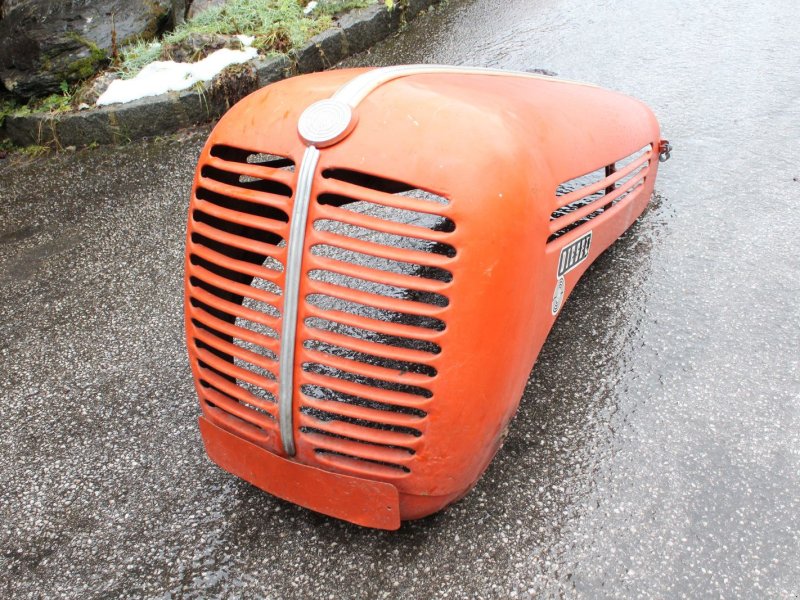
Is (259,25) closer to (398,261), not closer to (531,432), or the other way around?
(398,261)

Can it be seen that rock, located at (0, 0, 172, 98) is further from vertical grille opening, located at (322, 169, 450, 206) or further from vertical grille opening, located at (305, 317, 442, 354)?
vertical grille opening, located at (322, 169, 450, 206)

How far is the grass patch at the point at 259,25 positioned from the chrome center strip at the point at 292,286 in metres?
3.17

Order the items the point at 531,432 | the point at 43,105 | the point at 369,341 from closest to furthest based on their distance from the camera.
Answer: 1. the point at 369,341
2. the point at 531,432
3. the point at 43,105

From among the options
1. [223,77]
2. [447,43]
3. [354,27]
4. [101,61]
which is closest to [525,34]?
[447,43]

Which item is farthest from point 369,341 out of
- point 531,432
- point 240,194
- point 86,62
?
point 86,62

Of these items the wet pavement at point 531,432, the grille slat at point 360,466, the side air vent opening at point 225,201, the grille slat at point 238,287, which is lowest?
the wet pavement at point 531,432

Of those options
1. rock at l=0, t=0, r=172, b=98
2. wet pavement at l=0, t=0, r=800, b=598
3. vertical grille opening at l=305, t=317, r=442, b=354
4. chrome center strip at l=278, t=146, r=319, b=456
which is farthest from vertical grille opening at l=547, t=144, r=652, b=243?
rock at l=0, t=0, r=172, b=98

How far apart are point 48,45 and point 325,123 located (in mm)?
3808

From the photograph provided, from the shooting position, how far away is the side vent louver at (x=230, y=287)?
1.57m

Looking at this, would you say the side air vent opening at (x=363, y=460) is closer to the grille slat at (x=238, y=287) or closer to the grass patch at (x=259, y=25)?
the grille slat at (x=238, y=287)

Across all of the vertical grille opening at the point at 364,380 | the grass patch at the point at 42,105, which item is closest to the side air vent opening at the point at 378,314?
the vertical grille opening at the point at 364,380

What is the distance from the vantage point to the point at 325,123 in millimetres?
1486

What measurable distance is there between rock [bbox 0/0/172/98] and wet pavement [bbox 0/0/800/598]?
3.99 feet

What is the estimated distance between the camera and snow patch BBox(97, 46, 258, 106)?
411cm
